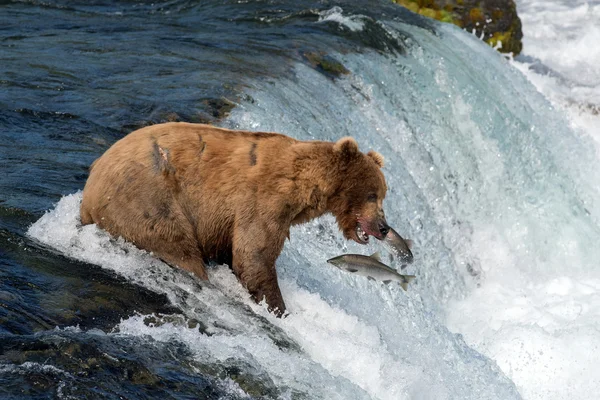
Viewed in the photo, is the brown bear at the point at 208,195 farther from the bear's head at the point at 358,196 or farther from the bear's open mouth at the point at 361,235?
the bear's open mouth at the point at 361,235

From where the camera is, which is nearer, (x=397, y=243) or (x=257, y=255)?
(x=257, y=255)

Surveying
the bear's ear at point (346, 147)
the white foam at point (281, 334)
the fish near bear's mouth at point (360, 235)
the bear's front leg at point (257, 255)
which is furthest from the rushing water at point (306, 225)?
the bear's ear at point (346, 147)

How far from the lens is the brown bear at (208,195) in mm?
5668

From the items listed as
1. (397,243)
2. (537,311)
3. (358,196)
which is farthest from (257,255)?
(537,311)

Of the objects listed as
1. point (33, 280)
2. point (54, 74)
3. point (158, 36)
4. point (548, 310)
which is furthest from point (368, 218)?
point (158, 36)

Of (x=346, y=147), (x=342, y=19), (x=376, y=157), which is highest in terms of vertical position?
(x=346, y=147)

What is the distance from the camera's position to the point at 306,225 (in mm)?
7645

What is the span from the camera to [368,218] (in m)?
6.09

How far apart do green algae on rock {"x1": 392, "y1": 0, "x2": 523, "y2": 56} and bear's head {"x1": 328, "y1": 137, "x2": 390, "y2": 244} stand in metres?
11.5

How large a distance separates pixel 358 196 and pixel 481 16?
486 inches

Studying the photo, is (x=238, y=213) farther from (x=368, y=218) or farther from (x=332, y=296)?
(x=332, y=296)

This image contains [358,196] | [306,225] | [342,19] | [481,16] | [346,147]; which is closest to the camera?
[346,147]

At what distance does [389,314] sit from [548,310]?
3.13 meters

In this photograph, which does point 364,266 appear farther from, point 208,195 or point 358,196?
point 208,195
